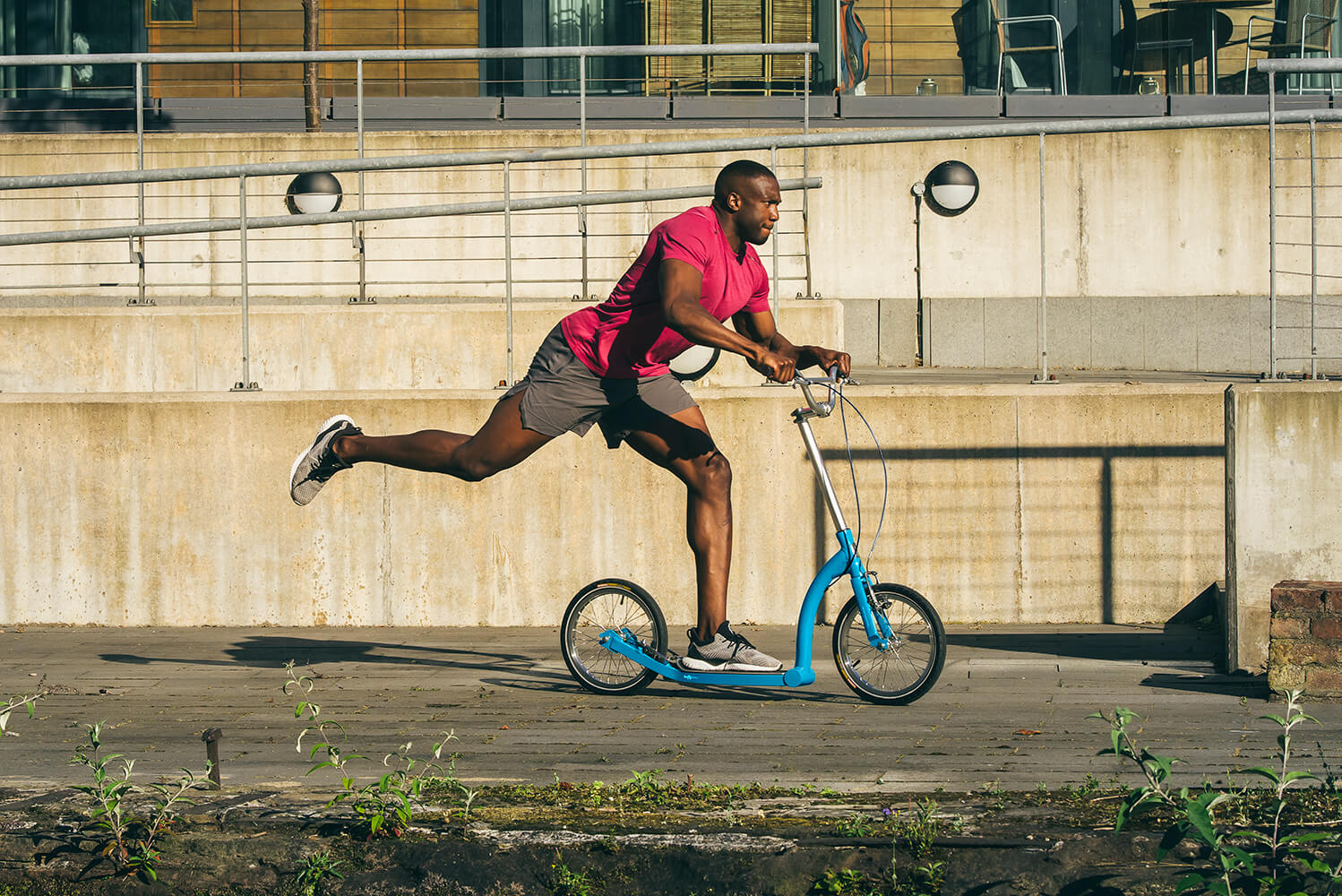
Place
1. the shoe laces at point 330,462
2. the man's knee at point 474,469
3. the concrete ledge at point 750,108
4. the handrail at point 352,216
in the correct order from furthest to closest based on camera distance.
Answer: the concrete ledge at point 750,108, the handrail at point 352,216, the shoe laces at point 330,462, the man's knee at point 474,469

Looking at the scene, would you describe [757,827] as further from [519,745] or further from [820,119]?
[820,119]

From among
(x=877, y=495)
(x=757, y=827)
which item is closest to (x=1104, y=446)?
(x=877, y=495)

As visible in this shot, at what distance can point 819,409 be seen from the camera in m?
5.71

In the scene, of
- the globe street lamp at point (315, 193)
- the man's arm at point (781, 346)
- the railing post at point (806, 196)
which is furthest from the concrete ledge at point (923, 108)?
→ the man's arm at point (781, 346)

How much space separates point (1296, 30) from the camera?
1541 cm

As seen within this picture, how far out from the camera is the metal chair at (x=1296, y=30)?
50.5 feet

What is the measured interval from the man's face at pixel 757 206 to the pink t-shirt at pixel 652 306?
11 centimetres

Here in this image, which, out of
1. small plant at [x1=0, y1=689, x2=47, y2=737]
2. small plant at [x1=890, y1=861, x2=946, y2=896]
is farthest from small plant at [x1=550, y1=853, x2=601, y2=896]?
small plant at [x1=0, y1=689, x2=47, y2=737]

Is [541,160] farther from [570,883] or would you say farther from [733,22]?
[733,22]

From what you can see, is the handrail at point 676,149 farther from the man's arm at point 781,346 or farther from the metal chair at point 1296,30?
the metal chair at point 1296,30

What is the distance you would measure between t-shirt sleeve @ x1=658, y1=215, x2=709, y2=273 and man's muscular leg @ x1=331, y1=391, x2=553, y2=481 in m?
0.94

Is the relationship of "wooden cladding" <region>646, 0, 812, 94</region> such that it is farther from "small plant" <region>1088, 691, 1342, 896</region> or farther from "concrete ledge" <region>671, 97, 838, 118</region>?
"small plant" <region>1088, 691, 1342, 896</region>

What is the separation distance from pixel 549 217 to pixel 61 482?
656cm

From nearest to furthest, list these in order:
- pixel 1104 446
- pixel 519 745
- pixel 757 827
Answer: pixel 757 827
pixel 519 745
pixel 1104 446
